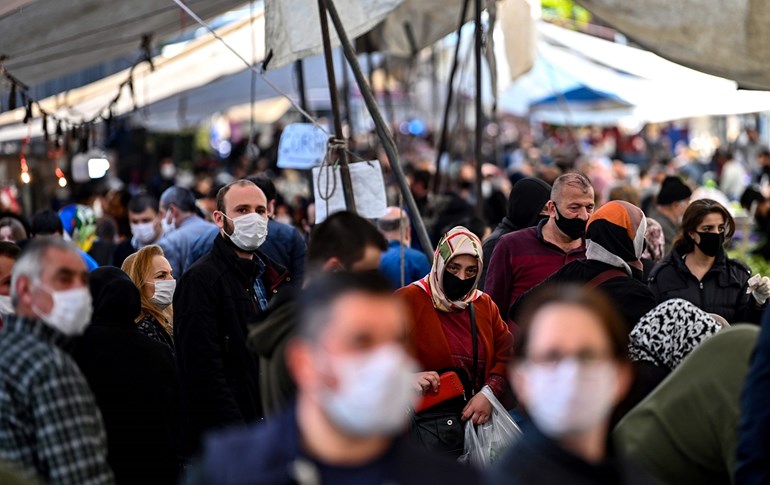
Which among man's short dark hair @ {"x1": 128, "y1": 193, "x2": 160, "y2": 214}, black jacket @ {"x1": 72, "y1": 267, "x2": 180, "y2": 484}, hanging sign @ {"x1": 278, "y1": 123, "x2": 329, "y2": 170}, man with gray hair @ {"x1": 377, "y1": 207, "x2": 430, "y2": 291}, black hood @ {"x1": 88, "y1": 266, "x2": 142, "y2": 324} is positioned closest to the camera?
black jacket @ {"x1": 72, "y1": 267, "x2": 180, "y2": 484}

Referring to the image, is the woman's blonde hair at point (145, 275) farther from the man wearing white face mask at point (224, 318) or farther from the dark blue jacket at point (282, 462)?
the dark blue jacket at point (282, 462)

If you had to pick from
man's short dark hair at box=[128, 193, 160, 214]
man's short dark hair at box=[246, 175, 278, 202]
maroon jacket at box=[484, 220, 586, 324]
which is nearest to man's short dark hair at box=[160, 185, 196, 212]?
man's short dark hair at box=[128, 193, 160, 214]

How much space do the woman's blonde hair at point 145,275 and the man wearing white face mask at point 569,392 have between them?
13.0 feet

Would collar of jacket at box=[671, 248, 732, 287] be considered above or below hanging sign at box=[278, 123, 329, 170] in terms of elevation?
below

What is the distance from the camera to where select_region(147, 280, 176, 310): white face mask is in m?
7.12

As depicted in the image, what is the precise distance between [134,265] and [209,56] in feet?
36.1

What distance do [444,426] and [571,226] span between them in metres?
1.78

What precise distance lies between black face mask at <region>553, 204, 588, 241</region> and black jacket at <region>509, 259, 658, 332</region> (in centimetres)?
85

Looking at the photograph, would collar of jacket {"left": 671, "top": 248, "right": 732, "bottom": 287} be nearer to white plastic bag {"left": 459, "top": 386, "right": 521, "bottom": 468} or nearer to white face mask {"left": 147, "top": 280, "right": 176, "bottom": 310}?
white plastic bag {"left": 459, "top": 386, "right": 521, "bottom": 468}

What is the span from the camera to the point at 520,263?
774cm

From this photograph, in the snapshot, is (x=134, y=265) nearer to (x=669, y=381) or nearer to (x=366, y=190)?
(x=366, y=190)

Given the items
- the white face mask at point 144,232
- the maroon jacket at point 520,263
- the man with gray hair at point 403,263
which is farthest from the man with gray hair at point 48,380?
the white face mask at point 144,232

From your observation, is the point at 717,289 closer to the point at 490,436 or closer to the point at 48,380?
the point at 490,436

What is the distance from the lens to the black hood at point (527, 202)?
340 inches
